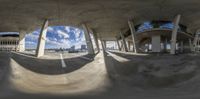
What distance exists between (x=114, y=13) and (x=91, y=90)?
3796 centimetres

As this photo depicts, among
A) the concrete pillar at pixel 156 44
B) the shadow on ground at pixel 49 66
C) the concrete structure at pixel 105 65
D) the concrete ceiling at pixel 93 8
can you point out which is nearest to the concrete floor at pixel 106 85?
the concrete structure at pixel 105 65

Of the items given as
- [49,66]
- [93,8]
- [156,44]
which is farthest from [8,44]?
[49,66]

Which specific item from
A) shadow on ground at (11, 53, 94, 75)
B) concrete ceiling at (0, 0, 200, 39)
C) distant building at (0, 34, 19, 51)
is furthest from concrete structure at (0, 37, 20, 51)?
shadow on ground at (11, 53, 94, 75)

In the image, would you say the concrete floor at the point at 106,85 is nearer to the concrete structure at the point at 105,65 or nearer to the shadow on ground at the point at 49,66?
the concrete structure at the point at 105,65

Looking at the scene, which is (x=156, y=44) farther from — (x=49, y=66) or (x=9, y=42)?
(x=9, y=42)

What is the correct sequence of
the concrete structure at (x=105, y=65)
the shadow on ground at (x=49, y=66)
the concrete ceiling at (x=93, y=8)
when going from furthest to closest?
the concrete ceiling at (x=93, y=8) → the shadow on ground at (x=49, y=66) → the concrete structure at (x=105, y=65)

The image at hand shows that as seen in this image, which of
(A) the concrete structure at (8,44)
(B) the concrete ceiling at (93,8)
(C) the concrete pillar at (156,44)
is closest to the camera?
(B) the concrete ceiling at (93,8)

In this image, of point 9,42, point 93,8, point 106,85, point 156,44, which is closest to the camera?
point 106,85

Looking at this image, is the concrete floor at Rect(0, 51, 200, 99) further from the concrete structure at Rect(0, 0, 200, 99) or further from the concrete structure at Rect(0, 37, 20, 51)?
the concrete structure at Rect(0, 37, 20, 51)

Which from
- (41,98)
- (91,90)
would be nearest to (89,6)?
(91,90)

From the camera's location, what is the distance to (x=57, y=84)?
68.1 feet

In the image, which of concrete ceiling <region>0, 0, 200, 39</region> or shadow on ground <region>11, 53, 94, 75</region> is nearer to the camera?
shadow on ground <region>11, 53, 94, 75</region>

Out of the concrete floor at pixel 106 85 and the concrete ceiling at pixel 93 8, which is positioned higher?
the concrete ceiling at pixel 93 8

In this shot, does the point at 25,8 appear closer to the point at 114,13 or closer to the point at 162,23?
the point at 114,13
